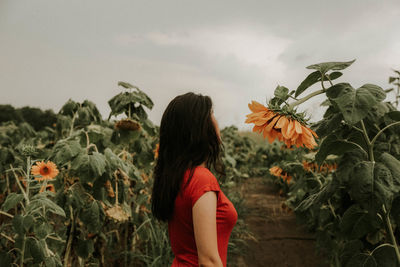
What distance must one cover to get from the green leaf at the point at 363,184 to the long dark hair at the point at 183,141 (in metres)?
0.56

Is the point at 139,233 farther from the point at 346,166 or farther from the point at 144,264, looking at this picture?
the point at 346,166

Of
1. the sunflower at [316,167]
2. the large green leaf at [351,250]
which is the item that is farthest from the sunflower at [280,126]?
the sunflower at [316,167]

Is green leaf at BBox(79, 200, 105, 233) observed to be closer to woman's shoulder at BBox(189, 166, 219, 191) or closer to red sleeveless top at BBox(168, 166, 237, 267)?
red sleeveless top at BBox(168, 166, 237, 267)

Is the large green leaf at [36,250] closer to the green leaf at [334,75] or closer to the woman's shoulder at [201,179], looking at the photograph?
the woman's shoulder at [201,179]

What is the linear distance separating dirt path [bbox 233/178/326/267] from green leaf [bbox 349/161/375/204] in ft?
7.53

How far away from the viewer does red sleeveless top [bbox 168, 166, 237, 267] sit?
1.29 m

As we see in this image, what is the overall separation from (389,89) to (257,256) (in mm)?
2019

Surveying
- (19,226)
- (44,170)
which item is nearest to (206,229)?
(19,226)

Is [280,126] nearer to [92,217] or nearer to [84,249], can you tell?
[92,217]

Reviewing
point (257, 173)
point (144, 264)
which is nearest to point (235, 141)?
point (257, 173)

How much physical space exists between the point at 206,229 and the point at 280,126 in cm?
46

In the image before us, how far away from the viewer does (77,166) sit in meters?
1.82

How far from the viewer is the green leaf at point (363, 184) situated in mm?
1169

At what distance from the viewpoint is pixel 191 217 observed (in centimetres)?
134
